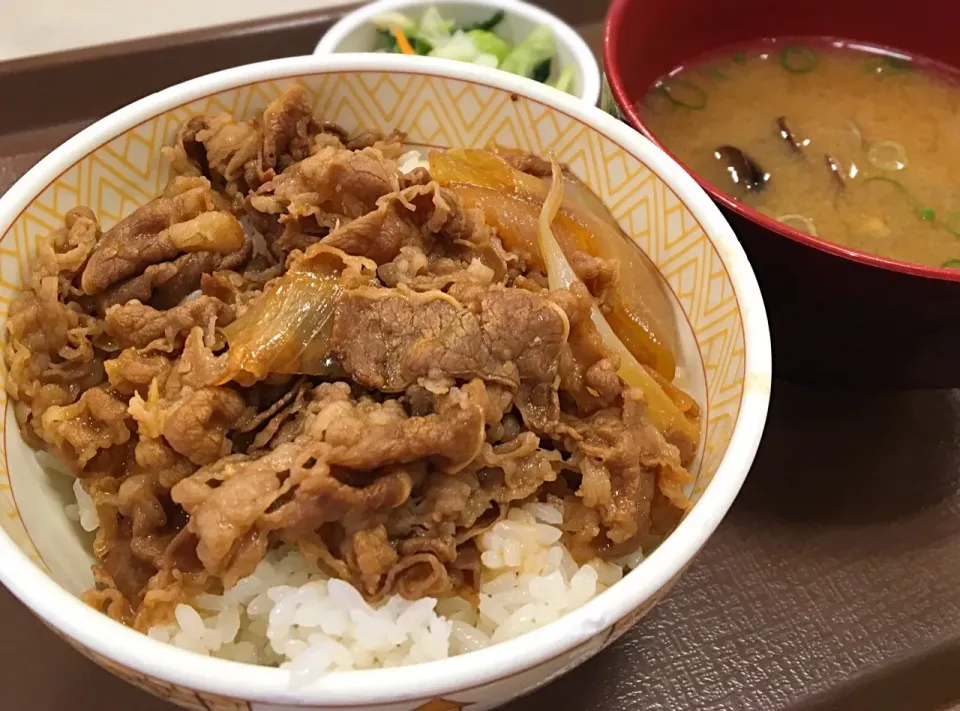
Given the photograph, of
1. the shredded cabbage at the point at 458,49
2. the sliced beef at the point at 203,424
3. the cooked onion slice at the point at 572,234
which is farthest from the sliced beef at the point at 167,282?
the shredded cabbage at the point at 458,49

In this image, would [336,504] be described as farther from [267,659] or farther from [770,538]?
[770,538]

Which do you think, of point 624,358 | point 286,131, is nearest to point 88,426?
point 286,131

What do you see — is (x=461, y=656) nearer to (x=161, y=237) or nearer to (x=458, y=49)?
(x=161, y=237)

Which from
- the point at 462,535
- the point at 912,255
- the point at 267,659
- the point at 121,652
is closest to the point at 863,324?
the point at 912,255

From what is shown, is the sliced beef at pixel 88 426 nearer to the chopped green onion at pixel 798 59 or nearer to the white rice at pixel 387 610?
the white rice at pixel 387 610

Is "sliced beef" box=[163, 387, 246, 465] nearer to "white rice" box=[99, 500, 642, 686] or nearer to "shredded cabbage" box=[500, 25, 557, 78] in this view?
"white rice" box=[99, 500, 642, 686]

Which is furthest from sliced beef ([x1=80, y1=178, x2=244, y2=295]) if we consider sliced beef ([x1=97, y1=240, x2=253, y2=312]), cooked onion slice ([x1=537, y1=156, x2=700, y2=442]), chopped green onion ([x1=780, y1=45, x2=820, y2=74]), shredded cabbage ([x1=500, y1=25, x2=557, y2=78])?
chopped green onion ([x1=780, y1=45, x2=820, y2=74])
